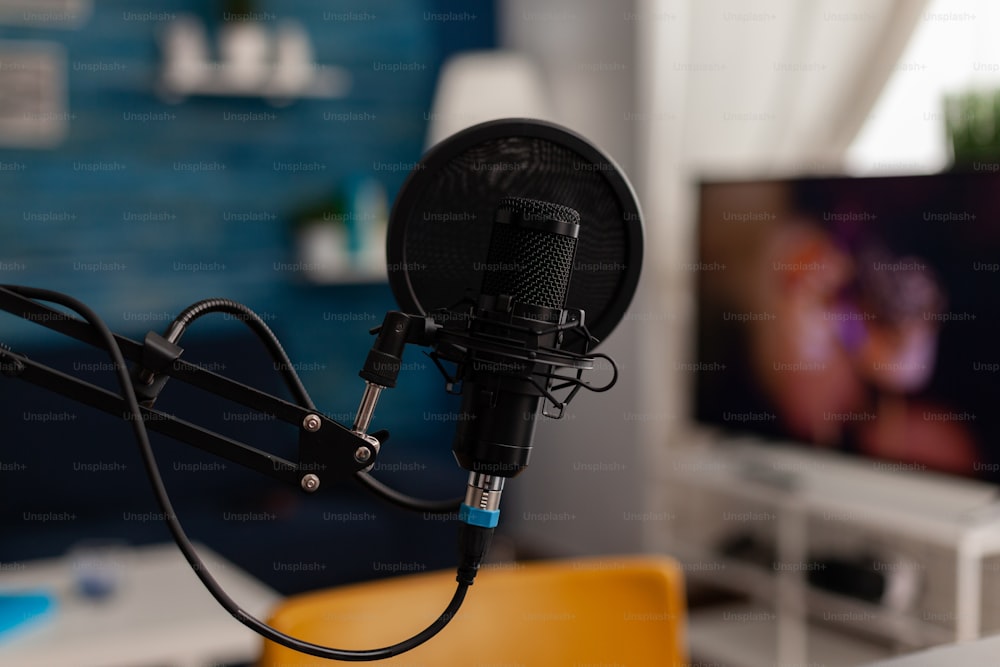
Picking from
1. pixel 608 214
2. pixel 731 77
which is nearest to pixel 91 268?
pixel 731 77

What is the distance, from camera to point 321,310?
395cm

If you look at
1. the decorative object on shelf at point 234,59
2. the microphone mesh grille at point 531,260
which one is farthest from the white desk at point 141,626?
the decorative object on shelf at point 234,59

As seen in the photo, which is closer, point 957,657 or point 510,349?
point 510,349

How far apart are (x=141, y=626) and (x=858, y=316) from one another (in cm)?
185

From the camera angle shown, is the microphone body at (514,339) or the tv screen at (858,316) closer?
the microphone body at (514,339)

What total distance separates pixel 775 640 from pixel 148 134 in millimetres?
2597

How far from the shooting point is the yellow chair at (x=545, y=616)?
1.15 m

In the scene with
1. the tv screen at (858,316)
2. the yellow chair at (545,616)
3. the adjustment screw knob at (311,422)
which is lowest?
the yellow chair at (545,616)

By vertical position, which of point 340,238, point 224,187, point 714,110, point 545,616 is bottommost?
point 545,616

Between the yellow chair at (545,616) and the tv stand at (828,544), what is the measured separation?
54.8 inches

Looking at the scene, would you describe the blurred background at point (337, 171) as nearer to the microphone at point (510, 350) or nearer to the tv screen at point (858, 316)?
the tv screen at point (858, 316)

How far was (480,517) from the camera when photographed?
57cm

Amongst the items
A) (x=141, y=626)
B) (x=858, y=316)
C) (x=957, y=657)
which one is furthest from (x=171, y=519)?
(x=858, y=316)

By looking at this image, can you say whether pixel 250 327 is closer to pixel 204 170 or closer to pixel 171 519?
pixel 171 519
